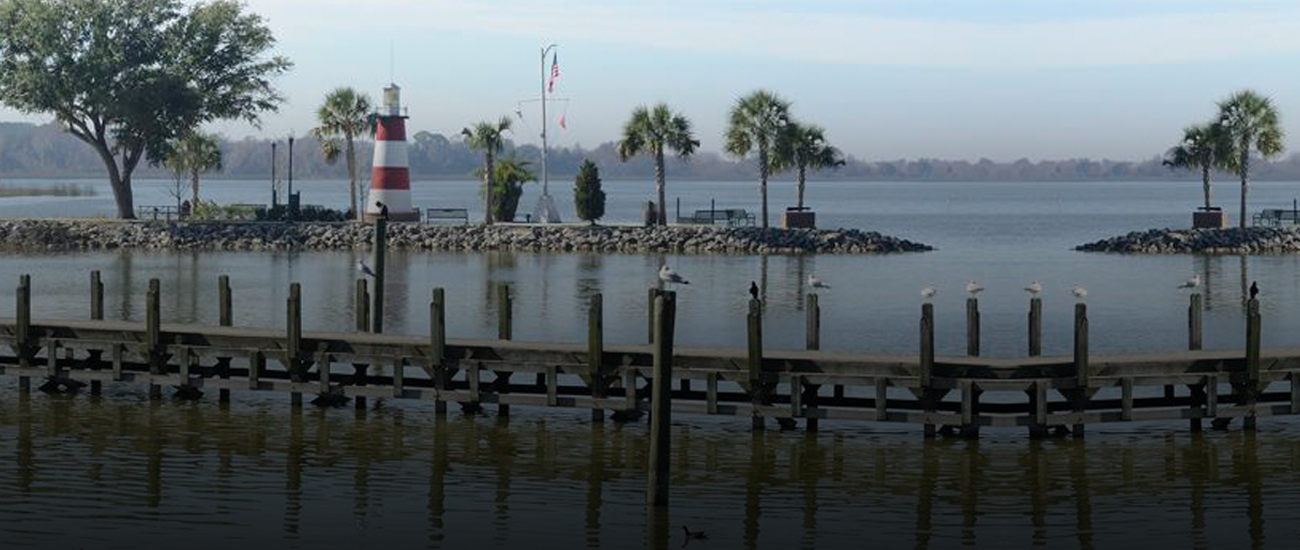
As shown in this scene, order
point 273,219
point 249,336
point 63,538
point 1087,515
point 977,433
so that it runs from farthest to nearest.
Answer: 1. point 273,219
2. point 249,336
3. point 977,433
4. point 1087,515
5. point 63,538

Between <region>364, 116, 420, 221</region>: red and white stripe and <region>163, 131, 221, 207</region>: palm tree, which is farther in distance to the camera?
<region>163, 131, 221, 207</region>: palm tree

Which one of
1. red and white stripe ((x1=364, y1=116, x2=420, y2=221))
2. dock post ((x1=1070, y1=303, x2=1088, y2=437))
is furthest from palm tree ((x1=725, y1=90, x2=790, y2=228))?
dock post ((x1=1070, y1=303, x2=1088, y2=437))

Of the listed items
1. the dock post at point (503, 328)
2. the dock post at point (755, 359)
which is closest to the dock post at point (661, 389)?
the dock post at point (755, 359)

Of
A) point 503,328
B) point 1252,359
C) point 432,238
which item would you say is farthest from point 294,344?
point 432,238

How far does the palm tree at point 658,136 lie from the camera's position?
307ft

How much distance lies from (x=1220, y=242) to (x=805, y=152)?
805 inches

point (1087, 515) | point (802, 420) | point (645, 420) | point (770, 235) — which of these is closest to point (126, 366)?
point (645, 420)

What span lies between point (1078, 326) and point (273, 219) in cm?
7102

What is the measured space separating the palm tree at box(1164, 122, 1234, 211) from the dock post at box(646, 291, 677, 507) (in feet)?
251

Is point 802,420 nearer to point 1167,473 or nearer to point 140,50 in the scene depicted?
point 1167,473

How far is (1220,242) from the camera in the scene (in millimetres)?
90375

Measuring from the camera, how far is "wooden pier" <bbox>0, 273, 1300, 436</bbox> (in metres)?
29.6

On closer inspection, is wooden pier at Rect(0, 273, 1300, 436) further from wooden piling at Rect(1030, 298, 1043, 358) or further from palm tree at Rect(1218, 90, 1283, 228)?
palm tree at Rect(1218, 90, 1283, 228)

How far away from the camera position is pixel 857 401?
3094cm
